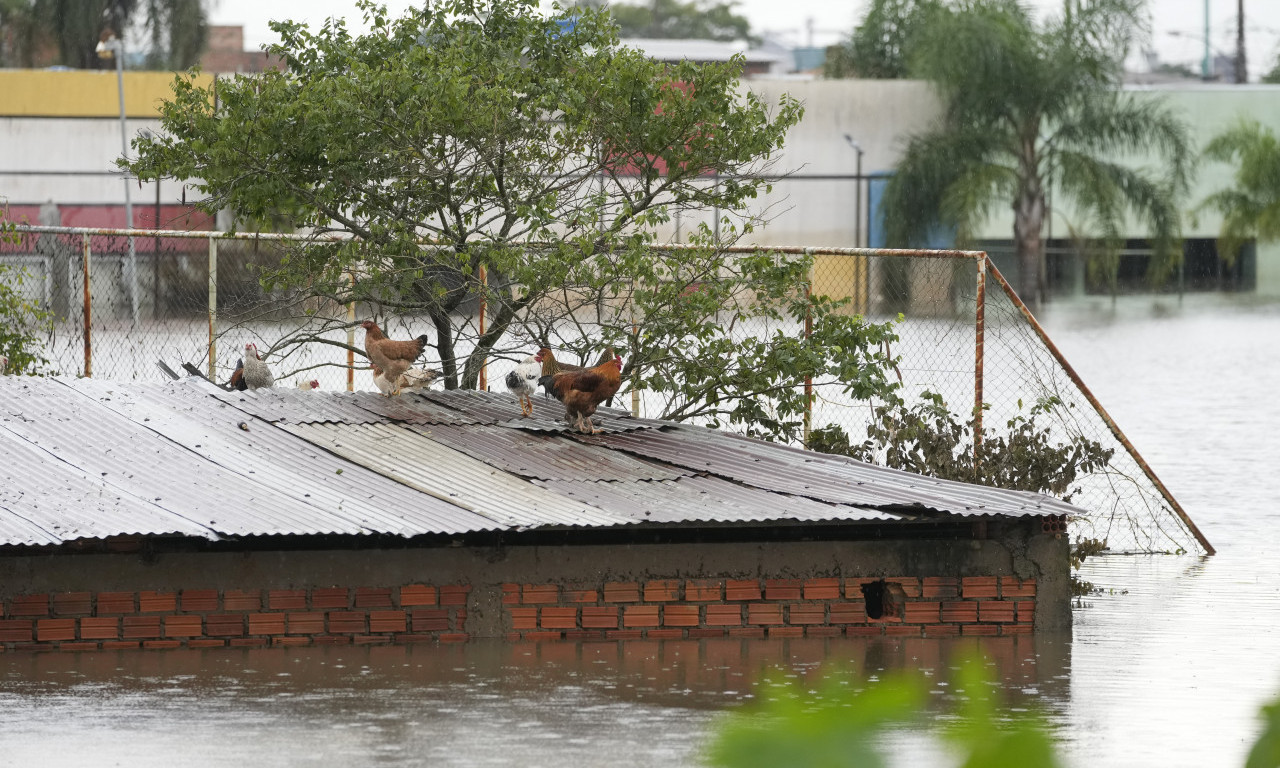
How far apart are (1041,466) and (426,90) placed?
4.65m

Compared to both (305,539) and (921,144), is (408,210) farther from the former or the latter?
(921,144)

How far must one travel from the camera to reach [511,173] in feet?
37.4

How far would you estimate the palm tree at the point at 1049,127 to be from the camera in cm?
4244

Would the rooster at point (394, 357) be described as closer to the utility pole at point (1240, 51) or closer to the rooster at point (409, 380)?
the rooster at point (409, 380)

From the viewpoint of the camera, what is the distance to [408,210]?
11.4 metres

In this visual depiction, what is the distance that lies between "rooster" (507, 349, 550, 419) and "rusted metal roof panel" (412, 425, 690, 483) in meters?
0.40

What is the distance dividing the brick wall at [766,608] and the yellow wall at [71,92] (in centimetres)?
3565

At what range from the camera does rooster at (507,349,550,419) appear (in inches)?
411

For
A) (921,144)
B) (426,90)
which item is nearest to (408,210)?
(426,90)

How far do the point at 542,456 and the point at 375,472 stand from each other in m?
0.96

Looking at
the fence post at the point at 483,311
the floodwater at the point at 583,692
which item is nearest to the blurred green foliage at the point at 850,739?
the floodwater at the point at 583,692

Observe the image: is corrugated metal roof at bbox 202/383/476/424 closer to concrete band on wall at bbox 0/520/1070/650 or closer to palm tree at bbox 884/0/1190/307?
concrete band on wall at bbox 0/520/1070/650

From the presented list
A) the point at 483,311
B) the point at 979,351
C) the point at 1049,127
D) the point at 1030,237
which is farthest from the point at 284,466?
the point at 1049,127

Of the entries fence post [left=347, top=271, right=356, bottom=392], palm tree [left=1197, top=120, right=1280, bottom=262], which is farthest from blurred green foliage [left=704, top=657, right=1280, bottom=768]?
palm tree [left=1197, top=120, right=1280, bottom=262]
